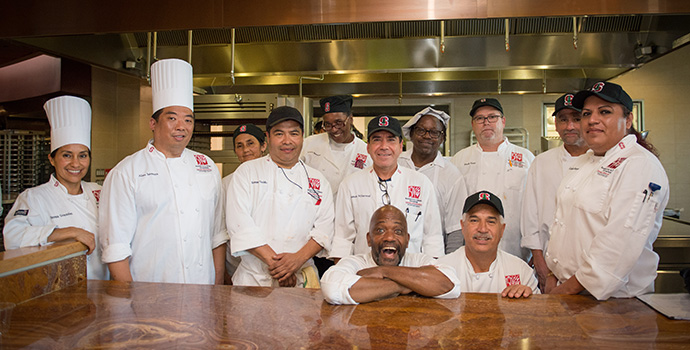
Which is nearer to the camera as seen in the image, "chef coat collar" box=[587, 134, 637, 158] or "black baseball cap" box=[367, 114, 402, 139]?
"chef coat collar" box=[587, 134, 637, 158]

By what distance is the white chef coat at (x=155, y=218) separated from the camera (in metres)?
2.23

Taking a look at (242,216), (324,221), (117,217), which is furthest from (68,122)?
(324,221)

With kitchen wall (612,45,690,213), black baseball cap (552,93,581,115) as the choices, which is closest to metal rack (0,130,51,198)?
black baseball cap (552,93,581,115)

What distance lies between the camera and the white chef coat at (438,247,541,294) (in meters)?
2.15

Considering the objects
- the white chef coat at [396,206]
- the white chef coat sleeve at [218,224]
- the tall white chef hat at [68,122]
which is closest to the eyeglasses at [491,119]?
the white chef coat at [396,206]

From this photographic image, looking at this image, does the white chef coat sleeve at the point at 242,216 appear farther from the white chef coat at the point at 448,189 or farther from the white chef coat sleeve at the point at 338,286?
the white chef coat at the point at 448,189

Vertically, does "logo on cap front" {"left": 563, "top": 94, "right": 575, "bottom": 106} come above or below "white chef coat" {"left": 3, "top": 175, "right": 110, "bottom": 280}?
above

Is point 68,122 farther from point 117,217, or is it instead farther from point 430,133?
point 430,133

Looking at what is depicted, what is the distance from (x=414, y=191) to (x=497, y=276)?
63 centimetres

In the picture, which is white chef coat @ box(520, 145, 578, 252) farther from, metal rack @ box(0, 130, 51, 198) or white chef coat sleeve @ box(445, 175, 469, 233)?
metal rack @ box(0, 130, 51, 198)

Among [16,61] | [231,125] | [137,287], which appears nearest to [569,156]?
[137,287]

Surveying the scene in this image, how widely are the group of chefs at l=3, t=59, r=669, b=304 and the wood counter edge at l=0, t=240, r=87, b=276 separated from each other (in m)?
0.15

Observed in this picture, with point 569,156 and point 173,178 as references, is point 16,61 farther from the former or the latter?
point 569,156

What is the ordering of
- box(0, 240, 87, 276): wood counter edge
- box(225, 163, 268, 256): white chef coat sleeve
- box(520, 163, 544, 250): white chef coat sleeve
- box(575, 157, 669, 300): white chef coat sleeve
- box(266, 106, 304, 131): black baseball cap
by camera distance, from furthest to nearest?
box(520, 163, 544, 250): white chef coat sleeve
box(266, 106, 304, 131): black baseball cap
box(225, 163, 268, 256): white chef coat sleeve
box(575, 157, 669, 300): white chef coat sleeve
box(0, 240, 87, 276): wood counter edge
